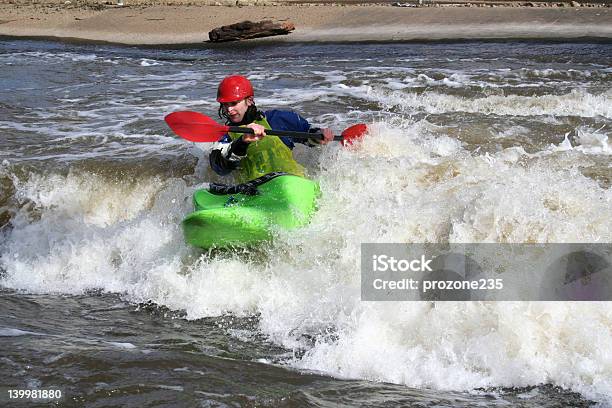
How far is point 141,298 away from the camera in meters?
5.45

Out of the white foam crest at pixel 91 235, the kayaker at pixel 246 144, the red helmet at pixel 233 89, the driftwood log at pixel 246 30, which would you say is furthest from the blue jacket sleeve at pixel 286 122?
the driftwood log at pixel 246 30

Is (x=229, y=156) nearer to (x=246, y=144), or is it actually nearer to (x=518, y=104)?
(x=246, y=144)

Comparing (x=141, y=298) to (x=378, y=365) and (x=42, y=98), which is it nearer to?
(x=378, y=365)

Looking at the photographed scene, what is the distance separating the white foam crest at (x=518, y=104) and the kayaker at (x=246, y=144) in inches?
165

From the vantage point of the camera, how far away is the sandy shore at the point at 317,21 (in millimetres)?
18281

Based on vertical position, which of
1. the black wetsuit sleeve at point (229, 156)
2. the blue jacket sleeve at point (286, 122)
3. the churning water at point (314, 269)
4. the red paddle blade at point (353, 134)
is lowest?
the churning water at point (314, 269)

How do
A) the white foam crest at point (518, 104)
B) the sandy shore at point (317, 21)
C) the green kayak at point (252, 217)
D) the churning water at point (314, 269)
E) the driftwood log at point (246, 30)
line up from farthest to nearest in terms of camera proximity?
the driftwood log at point (246, 30), the sandy shore at point (317, 21), the white foam crest at point (518, 104), the green kayak at point (252, 217), the churning water at point (314, 269)

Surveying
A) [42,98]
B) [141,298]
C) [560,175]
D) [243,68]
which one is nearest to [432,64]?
[243,68]

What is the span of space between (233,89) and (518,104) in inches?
202

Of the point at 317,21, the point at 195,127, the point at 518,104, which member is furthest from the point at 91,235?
the point at 317,21

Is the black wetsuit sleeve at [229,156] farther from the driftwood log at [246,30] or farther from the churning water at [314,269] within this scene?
the driftwood log at [246,30]

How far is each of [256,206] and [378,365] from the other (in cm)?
171

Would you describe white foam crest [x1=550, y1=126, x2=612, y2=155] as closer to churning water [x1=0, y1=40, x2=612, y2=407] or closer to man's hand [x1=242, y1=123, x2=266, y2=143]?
churning water [x1=0, y1=40, x2=612, y2=407]

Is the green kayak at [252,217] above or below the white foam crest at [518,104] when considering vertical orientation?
below
